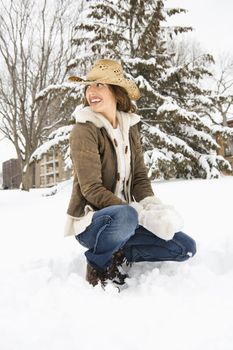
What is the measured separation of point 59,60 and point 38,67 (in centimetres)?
91

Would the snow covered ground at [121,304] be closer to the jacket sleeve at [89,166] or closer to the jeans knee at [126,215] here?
the jeans knee at [126,215]

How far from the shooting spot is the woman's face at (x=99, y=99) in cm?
215

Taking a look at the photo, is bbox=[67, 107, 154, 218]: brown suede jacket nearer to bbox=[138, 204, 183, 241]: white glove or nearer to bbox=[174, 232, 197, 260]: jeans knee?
bbox=[138, 204, 183, 241]: white glove

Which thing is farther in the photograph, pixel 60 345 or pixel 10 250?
pixel 10 250

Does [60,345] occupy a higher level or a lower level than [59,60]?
lower

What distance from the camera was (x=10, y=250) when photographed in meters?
3.06

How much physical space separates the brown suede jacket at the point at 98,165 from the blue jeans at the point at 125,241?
9cm

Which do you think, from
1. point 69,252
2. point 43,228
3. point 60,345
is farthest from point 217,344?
point 43,228

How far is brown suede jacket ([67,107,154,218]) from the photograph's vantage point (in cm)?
196

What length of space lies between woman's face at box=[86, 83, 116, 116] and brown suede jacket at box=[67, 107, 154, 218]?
4 cm

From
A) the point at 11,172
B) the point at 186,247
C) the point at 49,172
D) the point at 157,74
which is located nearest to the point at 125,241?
the point at 186,247

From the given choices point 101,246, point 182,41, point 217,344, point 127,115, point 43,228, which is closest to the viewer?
point 217,344

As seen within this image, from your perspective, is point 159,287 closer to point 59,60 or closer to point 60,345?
point 60,345

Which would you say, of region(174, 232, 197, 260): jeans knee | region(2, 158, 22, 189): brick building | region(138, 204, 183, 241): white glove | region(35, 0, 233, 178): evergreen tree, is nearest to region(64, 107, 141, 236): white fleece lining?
region(138, 204, 183, 241): white glove
